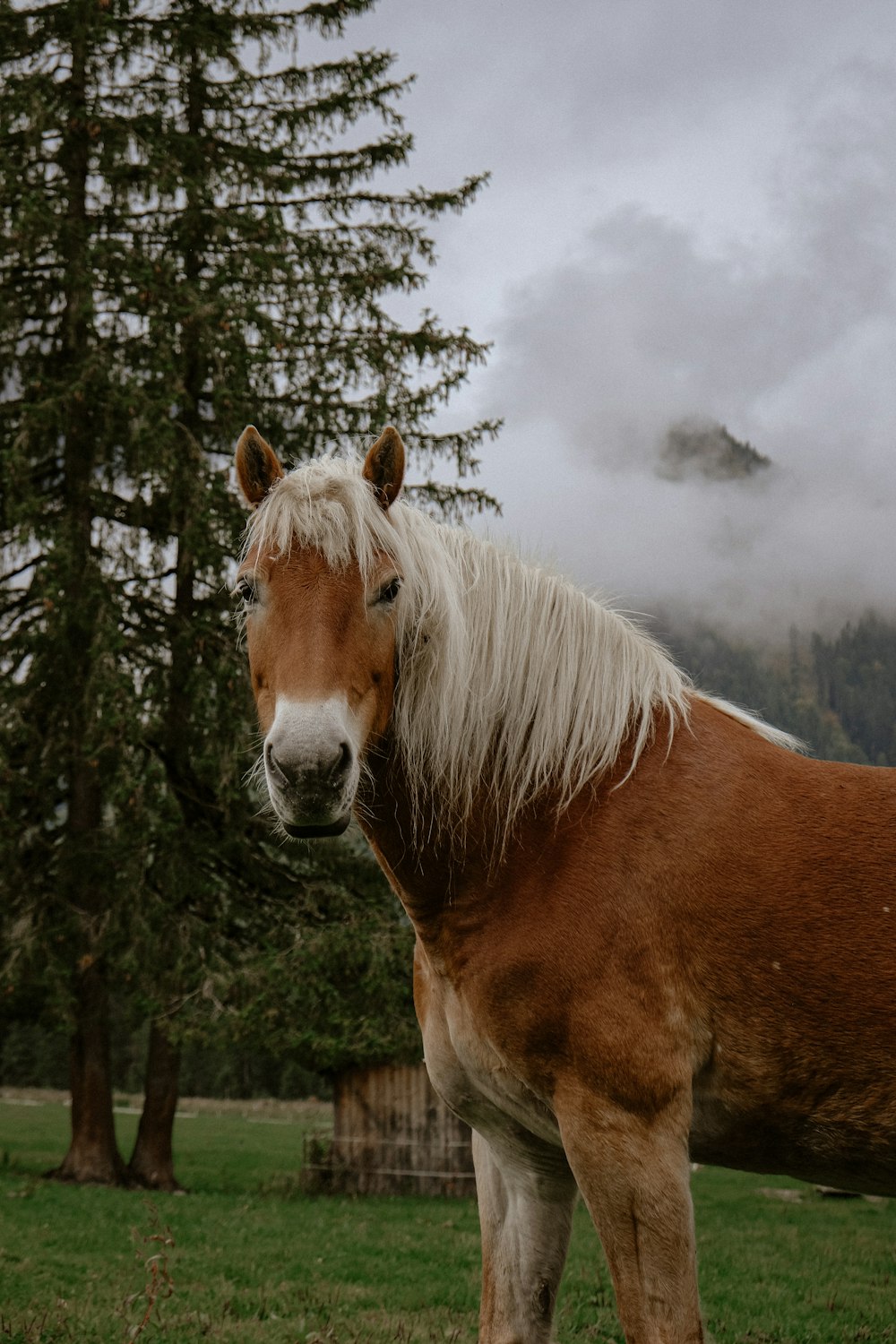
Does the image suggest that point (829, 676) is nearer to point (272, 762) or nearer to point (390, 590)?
point (390, 590)

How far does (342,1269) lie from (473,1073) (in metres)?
6.40

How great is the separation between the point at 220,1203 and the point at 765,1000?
12528 millimetres

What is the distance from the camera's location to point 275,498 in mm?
3096

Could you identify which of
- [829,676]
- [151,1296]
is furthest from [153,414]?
[829,676]

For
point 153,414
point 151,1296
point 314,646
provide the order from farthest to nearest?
point 153,414 → point 151,1296 → point 314,646

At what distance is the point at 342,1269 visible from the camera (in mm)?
8352

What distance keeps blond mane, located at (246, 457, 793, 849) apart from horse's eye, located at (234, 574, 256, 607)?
0.11 meters

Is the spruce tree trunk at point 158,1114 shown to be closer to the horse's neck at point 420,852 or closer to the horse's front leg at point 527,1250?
the horse's front leg at point 527,1250

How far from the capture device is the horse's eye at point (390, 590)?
117 inches

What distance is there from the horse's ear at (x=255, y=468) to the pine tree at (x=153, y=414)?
980 centimetres

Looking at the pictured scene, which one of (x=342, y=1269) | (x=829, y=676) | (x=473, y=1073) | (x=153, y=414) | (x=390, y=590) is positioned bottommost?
(x=342, y=1269)

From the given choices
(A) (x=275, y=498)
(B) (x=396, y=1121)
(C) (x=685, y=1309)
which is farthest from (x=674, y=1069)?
(B) (x=396, y=1121)

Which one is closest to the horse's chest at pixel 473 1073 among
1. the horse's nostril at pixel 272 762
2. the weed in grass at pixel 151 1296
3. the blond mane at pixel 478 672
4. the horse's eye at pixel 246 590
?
the blond mane at pixel 478 672

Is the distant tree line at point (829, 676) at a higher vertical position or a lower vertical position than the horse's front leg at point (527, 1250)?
higher
